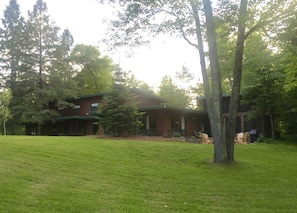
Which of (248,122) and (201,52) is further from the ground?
(201,52)

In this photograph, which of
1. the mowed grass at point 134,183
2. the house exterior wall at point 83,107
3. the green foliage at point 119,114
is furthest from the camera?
Result: the house exterior wall at point 83,107

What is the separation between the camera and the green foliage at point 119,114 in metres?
21.0

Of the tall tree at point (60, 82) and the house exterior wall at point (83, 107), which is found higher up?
the tall tree at point (60, 82)

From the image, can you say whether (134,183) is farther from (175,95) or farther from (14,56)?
(175,95)

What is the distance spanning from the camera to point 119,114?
68.3 ft

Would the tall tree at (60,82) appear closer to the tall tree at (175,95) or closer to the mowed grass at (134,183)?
the tall tree at (175,95)

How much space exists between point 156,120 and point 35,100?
15362 mm

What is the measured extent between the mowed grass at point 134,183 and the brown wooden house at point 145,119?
42.4 ft

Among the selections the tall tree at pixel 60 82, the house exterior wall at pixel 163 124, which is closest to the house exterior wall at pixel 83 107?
the tall tree at pixel 60 82

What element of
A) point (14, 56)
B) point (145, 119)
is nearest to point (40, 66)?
point (14, 56)

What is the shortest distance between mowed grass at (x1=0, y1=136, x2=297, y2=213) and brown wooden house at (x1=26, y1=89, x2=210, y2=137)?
42.4 ft

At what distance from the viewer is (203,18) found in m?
11.9

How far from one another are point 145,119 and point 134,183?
18146mm

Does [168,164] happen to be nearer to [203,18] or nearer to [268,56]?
[203,18]
